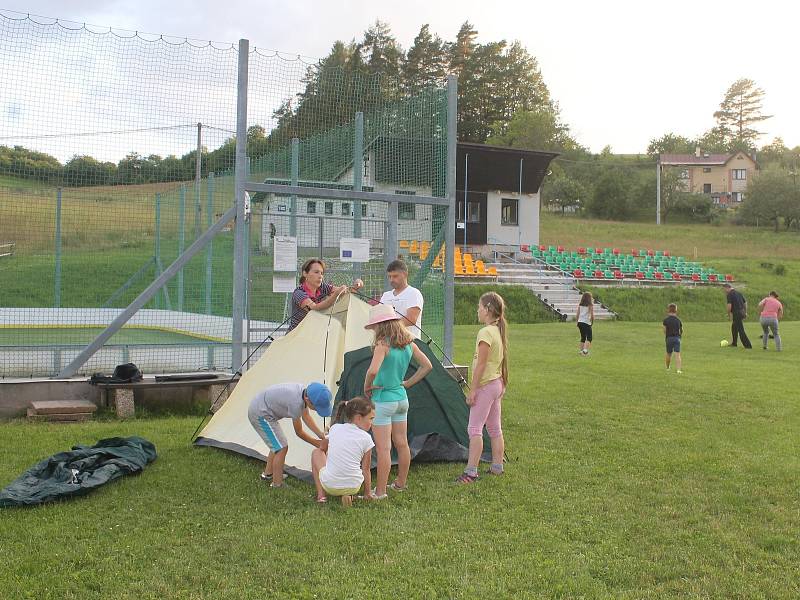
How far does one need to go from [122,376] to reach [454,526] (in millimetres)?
4582

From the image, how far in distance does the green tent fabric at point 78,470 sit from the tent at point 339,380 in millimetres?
754

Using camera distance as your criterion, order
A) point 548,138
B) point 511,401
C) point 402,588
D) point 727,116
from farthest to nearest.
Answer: point 727,116 < point 548,138 < point 511,401 < point 402,588

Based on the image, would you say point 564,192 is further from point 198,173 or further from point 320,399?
point 320,399

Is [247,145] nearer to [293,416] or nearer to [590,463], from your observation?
[293,416]

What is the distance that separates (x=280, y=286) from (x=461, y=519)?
4252 mm

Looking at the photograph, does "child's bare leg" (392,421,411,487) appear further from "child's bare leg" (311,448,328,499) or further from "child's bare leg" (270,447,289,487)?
"child's bare leg" (270,447,289,487)

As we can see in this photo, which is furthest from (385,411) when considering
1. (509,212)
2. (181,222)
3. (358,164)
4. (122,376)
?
(509,212)

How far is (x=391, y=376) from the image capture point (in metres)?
5.71

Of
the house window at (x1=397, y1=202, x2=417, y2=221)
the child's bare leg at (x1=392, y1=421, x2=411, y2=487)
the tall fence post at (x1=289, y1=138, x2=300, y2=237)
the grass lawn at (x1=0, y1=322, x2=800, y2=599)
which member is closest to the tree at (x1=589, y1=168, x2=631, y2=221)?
the house window at (x1=397, y1=202, x2=417, y2=221)

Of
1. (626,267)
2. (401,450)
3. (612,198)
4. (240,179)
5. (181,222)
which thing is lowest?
(401,450)

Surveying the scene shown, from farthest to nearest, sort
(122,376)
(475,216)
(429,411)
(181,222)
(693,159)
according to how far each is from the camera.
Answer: (693,159), (475,216), (181,222), (122,376), (429,411)

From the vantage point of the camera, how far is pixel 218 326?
10.2 meters

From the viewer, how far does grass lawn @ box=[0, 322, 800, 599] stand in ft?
13.3

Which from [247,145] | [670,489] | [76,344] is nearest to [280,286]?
[247,145]
